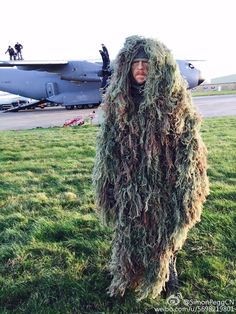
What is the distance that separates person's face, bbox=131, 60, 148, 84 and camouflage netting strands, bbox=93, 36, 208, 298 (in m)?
0.04

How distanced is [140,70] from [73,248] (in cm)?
184

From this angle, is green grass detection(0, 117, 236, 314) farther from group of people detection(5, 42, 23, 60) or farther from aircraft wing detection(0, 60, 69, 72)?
group of people detection(5, 42, 23, 60)

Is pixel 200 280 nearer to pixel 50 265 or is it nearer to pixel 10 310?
pixel 50 265

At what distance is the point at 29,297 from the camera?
2.84m

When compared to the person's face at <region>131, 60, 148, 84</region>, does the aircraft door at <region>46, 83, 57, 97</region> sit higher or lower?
lower

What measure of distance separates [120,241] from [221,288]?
89 centimetres

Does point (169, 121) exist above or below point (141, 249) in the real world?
above

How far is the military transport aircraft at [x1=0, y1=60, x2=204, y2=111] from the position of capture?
68.5ft

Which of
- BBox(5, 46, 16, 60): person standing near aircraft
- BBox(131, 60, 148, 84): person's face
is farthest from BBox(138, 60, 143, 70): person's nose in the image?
BBox(5, 46, 16, 60): person standing near aircraft

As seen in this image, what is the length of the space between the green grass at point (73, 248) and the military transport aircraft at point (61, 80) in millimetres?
15108

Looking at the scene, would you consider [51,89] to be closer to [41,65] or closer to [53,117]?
[41,65]

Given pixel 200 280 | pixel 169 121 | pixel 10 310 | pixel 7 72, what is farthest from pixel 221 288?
pixel 7 72

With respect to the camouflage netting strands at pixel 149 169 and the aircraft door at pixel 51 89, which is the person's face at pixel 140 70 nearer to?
the camouflage netting strands at pixel 149 169

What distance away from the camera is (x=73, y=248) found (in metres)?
3.47
